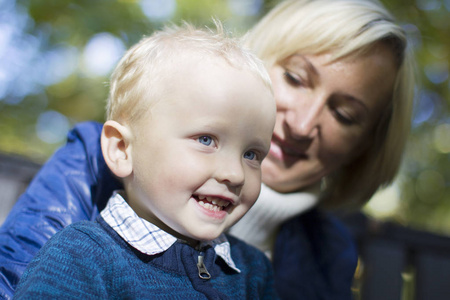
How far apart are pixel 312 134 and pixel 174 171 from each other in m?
0.91

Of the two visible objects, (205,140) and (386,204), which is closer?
(205,140)

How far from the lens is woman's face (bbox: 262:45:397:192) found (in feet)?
5.71

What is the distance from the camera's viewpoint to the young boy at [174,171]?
98 cm

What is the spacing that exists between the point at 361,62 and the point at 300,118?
36cm

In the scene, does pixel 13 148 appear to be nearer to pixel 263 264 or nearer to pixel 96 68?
pixel 96 68

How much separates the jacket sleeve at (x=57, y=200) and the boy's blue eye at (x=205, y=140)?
0.55 meters

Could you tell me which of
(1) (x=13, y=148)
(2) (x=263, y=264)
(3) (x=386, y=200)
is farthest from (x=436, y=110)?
(1) (x=13, y=148)

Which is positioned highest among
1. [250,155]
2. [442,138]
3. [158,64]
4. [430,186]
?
[158,64]

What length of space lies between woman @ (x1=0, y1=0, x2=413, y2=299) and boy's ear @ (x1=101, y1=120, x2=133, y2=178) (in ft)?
1.23

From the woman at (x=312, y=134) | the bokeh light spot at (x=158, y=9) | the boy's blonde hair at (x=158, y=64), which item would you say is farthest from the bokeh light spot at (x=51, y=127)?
the boy's blonde hair at (x=158, y=64)

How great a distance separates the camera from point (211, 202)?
3.44 feet

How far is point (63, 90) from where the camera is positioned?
5.29m

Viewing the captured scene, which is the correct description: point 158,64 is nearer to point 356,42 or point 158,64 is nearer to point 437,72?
point 356,42

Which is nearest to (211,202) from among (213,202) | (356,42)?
(213,202)
